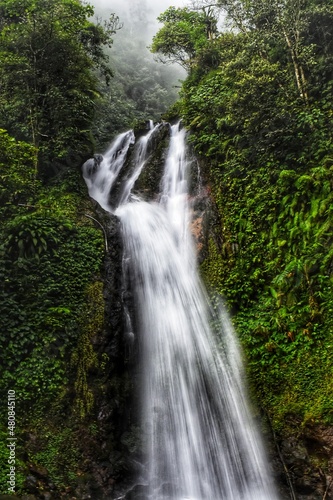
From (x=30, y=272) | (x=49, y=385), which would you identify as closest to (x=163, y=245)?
(x=30, y=272)

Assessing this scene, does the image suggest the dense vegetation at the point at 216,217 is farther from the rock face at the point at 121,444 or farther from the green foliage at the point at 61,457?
the rock face at the point at 121,444

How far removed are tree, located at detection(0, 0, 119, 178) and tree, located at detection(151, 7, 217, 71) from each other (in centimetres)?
886

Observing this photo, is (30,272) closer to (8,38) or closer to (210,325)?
(210,325)

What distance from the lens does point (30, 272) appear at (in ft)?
30.5

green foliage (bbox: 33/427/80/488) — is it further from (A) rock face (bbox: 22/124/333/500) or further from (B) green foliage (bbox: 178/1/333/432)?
(B) green foliage (bbox: 178/1/333/432)

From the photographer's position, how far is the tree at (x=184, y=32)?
21.4m

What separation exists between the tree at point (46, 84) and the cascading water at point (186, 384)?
411cm

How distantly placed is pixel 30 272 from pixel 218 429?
575cm

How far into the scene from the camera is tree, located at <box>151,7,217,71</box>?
21438 mm

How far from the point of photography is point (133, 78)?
36094 mm

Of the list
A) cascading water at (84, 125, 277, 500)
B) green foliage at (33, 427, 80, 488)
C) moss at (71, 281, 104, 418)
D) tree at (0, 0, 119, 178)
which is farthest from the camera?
tree at (0, 0, 119, 178)

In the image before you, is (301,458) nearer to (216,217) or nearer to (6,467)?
(6,467)

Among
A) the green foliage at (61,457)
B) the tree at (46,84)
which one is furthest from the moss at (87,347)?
the tree at (46,84)

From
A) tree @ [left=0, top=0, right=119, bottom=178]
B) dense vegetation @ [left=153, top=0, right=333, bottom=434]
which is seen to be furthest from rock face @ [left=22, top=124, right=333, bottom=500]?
tree @ [left=0, top=0, right=119, bottom=178]
